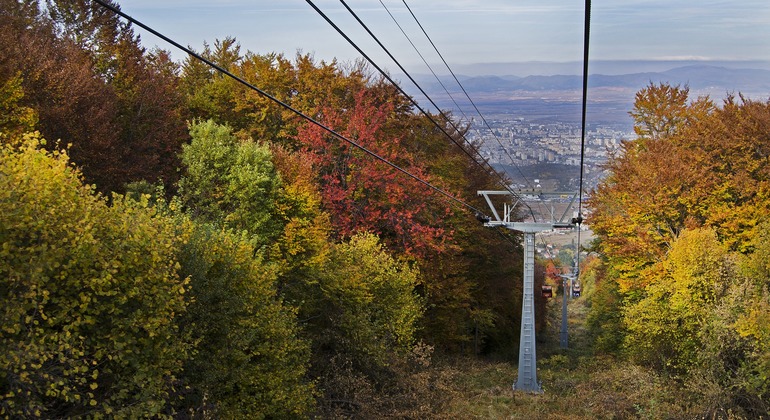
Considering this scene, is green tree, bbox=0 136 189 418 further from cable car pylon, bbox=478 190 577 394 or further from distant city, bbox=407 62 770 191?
distant city, bbox=407 62 770 191

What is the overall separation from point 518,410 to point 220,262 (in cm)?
1147

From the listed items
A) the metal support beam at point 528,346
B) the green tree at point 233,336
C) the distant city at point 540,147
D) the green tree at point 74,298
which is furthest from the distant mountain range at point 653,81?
the green tree at point 74,298

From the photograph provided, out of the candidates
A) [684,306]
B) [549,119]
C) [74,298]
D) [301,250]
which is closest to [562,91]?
[549,119]

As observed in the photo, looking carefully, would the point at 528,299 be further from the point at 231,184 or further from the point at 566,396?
the point at 231,184

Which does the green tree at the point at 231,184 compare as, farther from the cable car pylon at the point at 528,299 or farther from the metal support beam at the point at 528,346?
the metal support beam at the point at 528,346

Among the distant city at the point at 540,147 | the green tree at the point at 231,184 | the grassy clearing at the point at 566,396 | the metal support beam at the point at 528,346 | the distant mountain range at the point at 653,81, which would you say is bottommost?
the grassy clearing at the point at 566,396

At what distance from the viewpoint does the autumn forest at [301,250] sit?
11.3 meters

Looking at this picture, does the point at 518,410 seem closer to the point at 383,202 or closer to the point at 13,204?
the point at 383,202

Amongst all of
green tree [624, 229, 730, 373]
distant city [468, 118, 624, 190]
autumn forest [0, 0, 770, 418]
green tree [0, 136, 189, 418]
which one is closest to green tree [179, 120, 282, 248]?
autumn forest [0, 0, 770, 418]

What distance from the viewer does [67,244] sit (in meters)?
11.0

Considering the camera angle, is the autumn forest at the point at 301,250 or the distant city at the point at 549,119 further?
the distant city at the point at 549,119

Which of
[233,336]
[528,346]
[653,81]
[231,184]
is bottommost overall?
[528,346]

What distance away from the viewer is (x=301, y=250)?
22141 millimetres

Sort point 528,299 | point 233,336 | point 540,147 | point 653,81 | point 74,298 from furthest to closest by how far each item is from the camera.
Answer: point 653,81 → point 540,147 → point 528,299 → point 233,336 → point 74,298
